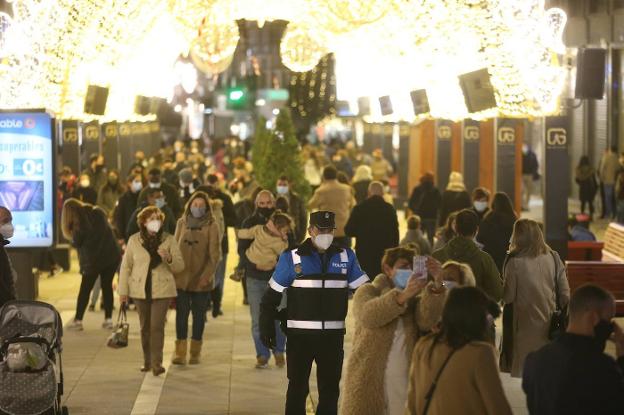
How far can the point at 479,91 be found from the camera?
18.8 metres

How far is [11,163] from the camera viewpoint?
13.6 metres

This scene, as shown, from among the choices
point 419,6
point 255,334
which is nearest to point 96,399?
point 255,334

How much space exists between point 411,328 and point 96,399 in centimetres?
435

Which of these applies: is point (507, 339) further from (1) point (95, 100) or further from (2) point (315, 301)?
(1) point (95, 100)

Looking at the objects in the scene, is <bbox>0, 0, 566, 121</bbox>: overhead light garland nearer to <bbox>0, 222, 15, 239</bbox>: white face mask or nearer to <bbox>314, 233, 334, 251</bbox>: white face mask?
<bbox>0, 222, 15, 239</bbox>: white face mask

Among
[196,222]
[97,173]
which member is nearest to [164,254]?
[196,222]

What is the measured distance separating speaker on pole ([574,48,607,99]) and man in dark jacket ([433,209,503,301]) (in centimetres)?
602

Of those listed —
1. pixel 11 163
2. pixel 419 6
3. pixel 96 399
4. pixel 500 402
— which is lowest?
pixel 96 399

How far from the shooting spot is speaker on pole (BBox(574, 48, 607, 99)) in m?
17.2

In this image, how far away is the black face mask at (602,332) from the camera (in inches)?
260

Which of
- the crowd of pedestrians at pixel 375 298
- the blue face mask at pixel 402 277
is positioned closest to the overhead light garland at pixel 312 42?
the crowd of pedestrians at pixel 375 298

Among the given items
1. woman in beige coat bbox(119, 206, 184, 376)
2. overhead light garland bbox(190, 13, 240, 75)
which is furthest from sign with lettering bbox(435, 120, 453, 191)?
woman in beige coat bbox(119, 206, 184, 376)

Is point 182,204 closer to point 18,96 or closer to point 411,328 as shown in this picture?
point 18,96

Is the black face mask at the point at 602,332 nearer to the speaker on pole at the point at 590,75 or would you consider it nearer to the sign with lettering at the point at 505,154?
the speaker on pole at the point at 590,75
